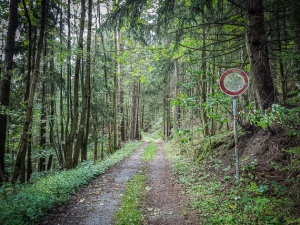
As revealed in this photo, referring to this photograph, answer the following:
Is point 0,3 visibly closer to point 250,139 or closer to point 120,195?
point 120,195

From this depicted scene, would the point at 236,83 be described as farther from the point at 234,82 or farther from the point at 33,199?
the point at 33,199

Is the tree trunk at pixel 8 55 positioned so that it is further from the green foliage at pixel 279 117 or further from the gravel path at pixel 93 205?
the green foliage at pixel 279 117

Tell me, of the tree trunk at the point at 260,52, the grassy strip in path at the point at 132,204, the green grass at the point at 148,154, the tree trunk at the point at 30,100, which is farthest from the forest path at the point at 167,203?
the tree trunk at the point at 30,100

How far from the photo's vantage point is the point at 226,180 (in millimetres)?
5246

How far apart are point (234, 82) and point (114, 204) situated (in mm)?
4839

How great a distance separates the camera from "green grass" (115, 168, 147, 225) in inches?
151

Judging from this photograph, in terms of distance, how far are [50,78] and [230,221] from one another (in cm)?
1120

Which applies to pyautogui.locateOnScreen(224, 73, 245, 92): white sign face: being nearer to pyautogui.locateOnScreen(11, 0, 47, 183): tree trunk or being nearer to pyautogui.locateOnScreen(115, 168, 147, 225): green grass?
pyautogui.locateOnScreen(115, 168, 147, 225): green grass

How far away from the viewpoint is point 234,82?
488 centimetres

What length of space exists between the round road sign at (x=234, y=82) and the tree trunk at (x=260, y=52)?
56 cm

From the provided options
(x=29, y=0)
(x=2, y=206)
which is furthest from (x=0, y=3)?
(x=2, y=206)

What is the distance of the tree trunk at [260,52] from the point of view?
5078 millimetres

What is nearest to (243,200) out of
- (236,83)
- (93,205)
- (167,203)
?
(167,203)

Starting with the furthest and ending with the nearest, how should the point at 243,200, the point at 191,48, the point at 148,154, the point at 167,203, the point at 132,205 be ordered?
the point at 148,154, the point at 191,48, the point at 167,203, the point at 132,205, the point at 243,200
